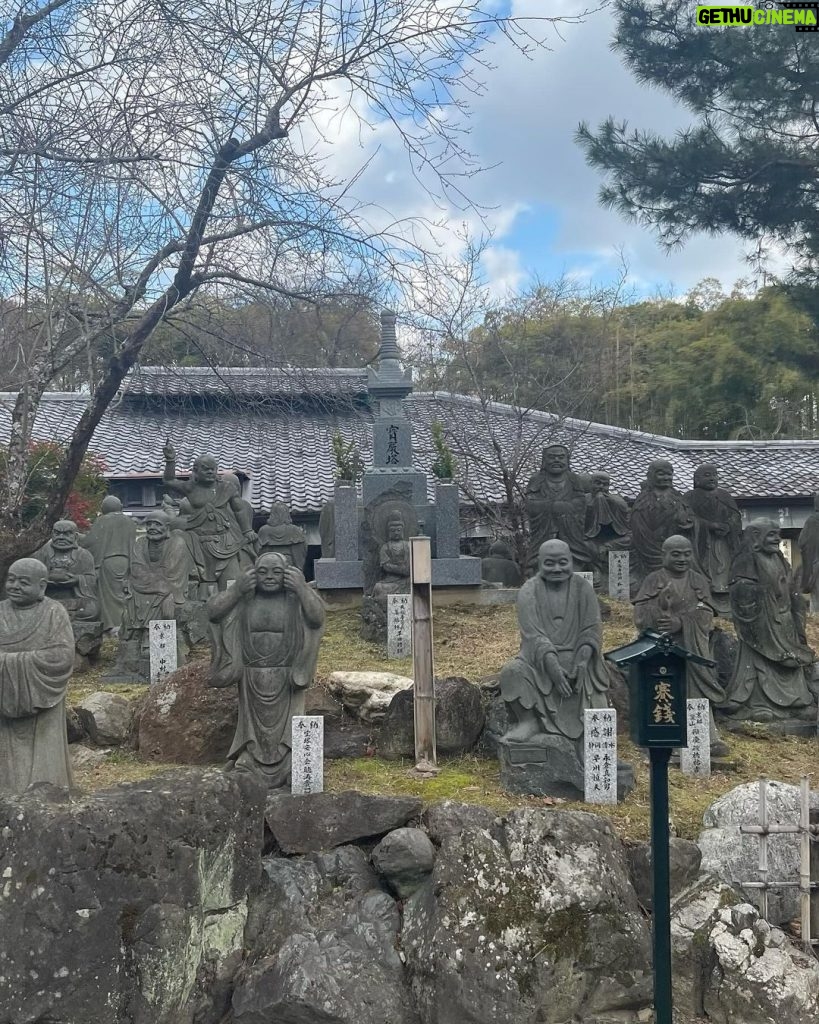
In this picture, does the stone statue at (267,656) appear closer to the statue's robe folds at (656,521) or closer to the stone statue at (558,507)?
the stone statue at (558,507)

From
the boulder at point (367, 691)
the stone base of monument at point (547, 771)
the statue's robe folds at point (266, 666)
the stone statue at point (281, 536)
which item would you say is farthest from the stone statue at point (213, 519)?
the stone base of monument at point (547, 771)

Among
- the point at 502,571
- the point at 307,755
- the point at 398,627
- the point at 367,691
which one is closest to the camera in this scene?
the point at 307,755

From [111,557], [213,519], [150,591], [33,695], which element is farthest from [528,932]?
[111,557]

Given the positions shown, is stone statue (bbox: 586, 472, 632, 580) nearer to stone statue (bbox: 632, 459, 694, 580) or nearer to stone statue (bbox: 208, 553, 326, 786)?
stone statue (bbox: 632, 459, 694, 580)

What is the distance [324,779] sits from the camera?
7.75 m

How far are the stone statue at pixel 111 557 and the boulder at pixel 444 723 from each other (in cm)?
575

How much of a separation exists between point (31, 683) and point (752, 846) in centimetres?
496

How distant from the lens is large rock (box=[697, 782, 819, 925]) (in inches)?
249

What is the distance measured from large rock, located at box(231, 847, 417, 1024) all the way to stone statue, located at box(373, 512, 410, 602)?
7147 millimetres

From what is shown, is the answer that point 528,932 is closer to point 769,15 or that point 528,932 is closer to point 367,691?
point 367,691

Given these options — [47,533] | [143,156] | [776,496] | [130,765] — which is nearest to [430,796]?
[130,765]

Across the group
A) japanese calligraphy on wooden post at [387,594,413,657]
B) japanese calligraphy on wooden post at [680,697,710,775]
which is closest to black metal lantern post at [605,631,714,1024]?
japanese calligraphy on wooden post at [680,697,710,775]

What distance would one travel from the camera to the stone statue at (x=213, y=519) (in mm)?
13500

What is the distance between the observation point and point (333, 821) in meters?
6.46
